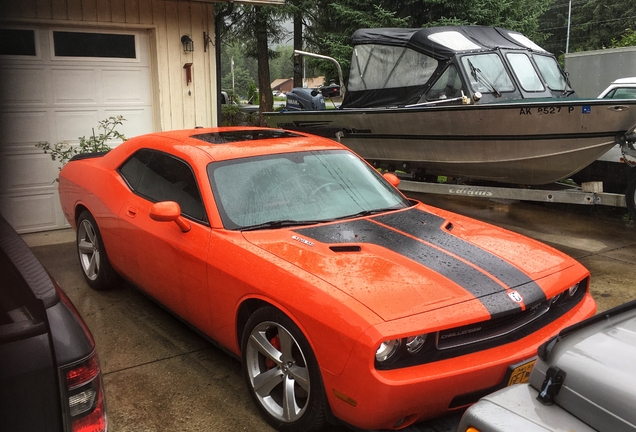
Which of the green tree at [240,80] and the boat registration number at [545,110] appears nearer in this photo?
the boat registration number at [545,110]

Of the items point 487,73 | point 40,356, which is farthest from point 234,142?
point 487,73

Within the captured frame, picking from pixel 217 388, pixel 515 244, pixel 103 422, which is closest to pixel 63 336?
pixel 103 422

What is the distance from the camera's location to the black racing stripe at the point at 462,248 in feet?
10.2

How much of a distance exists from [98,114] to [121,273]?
3.75m

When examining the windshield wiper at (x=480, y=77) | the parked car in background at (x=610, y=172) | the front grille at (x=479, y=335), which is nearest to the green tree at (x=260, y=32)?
the windshield wiper at (x=480, y=77)

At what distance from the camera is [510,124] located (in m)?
7.06

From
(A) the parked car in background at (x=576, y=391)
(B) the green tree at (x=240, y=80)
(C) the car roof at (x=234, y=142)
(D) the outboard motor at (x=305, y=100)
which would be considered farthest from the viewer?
(B) the green tree at (x=240, y=80)

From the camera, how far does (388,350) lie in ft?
8.93

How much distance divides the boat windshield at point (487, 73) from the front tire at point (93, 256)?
5211 millimetres

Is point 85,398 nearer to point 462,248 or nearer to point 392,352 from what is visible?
point 392,352

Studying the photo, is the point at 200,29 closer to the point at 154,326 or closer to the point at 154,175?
the point at 154,175

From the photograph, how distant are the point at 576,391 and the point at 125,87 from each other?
744 cm

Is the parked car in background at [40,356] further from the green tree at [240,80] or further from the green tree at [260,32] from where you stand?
the green tree at [240,80]

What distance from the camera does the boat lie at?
6.70 metres
